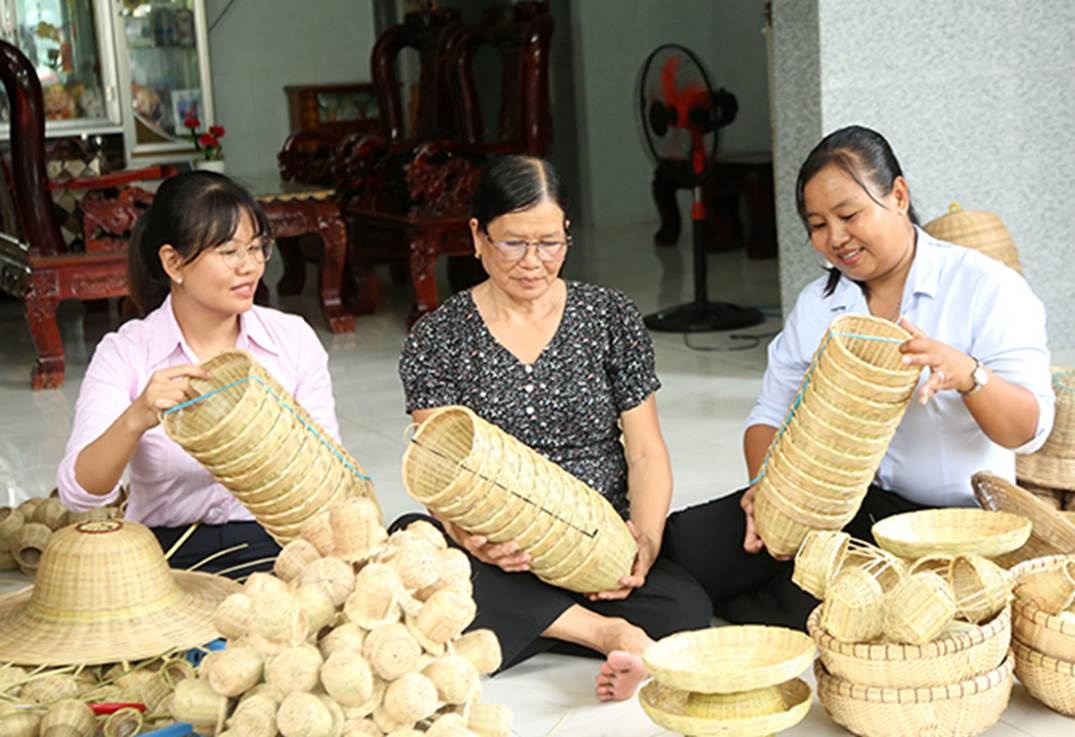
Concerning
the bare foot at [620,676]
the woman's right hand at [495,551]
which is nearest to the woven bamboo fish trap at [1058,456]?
the bare foot at [620,676]

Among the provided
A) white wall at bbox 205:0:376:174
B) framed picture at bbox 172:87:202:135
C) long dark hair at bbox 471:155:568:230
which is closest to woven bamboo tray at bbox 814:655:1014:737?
long dark hair at bbox 471:155:568:230

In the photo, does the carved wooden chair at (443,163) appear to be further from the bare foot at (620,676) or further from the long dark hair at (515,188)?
the bare foot at (620,676)

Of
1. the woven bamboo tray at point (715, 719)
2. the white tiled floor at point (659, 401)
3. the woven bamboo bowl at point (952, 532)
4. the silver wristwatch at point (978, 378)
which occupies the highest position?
the silver wristwatch at point (978, 378)

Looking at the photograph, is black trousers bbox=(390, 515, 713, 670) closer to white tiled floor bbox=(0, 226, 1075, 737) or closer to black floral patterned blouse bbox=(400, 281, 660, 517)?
white tiled floor bbox=(0, 226, 1075, 737)

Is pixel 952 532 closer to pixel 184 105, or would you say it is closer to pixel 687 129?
pixel 687 129

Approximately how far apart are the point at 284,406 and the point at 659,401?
9.10ft

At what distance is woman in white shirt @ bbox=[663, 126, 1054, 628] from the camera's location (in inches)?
103

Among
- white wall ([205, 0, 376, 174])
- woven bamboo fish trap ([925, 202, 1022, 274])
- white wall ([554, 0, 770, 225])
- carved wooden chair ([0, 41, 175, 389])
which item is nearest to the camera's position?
woven bamboo fish trap ([925, 202, 1022, 274])

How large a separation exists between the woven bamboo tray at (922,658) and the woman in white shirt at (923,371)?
438 mm

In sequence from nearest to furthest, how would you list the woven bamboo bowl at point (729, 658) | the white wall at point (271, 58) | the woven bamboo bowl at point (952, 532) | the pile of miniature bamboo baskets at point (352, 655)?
the pile of miniature bamboo baskets at point (352, 655) < the woven bamboo bowl at point (729, 658) < the woven bamboo bowl at point (952, 532) < the white wall at point (271, 58)

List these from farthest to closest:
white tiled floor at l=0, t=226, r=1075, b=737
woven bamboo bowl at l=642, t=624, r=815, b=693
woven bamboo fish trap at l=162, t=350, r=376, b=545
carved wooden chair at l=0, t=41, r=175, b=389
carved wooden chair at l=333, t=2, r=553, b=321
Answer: carved wooden chair at l=333, t=2, r=553, b=321 < carved wooden chair at l=0, t=41, r=175, b=389 < white tiled floor at l=0, t=226, r=1075, b=737 < woven bamboo fish trap at l=162, t=350, r=376, b=545 < woven bamboo bowl at l=642, t=624, r=815, b=693

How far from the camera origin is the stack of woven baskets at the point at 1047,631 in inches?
91.2

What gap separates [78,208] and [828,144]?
4.16m

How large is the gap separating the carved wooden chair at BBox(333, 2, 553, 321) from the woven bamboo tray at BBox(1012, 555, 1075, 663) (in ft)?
14.2
